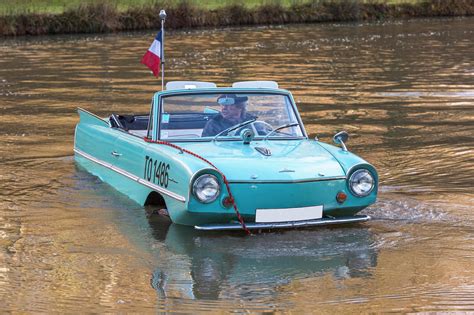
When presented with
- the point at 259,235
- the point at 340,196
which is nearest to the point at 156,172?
the point at 259,235

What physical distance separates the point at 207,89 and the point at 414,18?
1300 inches

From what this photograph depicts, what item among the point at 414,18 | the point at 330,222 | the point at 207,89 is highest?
the point at 207,89

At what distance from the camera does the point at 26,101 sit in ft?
65.4

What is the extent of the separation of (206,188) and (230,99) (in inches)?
73.5

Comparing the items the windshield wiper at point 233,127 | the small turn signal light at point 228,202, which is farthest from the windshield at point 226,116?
the small turn signal light at point 228,202

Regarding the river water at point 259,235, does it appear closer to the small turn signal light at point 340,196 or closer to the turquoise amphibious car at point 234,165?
the turquoise amphibious car at point 234,165

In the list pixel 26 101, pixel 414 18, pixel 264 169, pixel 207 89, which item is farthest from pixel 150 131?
pixel 414 18

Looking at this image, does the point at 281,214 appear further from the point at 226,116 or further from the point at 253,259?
the point at 226,116

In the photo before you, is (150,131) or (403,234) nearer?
(403,234)

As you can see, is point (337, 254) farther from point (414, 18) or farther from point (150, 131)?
point (414, 18)

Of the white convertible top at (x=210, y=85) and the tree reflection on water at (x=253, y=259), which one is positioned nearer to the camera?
the tree reflection on water at (x=253, y=259)

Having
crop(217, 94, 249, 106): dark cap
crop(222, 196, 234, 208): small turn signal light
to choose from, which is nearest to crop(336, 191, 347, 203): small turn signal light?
crop(222, 196, 234, 208): small turn signal light

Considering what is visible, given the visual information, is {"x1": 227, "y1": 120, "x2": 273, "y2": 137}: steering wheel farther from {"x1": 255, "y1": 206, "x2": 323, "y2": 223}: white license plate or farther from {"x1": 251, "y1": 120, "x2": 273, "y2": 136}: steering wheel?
{"x1": 255, "y1": 206, "x2": 323, "y2": 223}: white license plate

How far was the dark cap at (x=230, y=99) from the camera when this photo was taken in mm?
10700
